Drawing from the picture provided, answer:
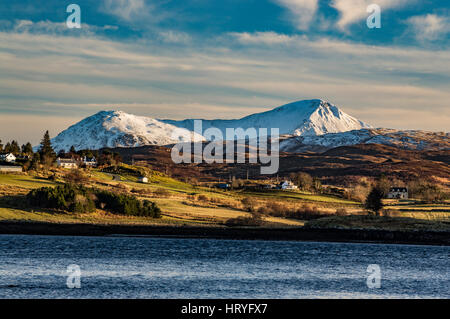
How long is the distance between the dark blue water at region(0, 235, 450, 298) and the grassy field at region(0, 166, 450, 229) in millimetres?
11237

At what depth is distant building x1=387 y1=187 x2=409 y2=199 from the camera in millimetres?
185000

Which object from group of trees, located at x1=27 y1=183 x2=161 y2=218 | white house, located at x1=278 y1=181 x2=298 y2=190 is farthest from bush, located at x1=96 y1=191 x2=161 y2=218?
white house, located at x1=278 y1=181 x2=298 y2=190

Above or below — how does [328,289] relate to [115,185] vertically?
below

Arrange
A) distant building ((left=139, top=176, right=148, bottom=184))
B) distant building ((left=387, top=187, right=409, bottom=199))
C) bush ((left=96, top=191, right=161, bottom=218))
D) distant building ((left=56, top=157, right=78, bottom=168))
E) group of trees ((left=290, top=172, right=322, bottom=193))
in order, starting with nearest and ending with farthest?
1. bush ((left=96, top=191, right=161, bottom=218))
2. distant building ((left=139, top=176, right=148, bottom=184))
3. distant building ((left=56, top=157, right=78, bottom=168))
4. distant building ((left=387, top=187, right=409, bottom=199))
5. group of trees ((left=290, top=172, right=322, bottom=193))

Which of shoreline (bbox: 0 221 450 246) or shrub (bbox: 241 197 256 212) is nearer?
shoreline (bbox: 0 221 450 246)

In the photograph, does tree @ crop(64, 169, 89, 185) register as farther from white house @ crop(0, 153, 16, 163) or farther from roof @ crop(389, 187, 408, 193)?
roof @ crop(389, 187, 408, 193)

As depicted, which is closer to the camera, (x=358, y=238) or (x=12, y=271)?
(x=12, y=271)

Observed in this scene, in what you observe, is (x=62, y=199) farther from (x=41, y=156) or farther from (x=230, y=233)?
(x=41, y=156)

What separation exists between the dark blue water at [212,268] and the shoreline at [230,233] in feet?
6.70

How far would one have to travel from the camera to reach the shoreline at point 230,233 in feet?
280
